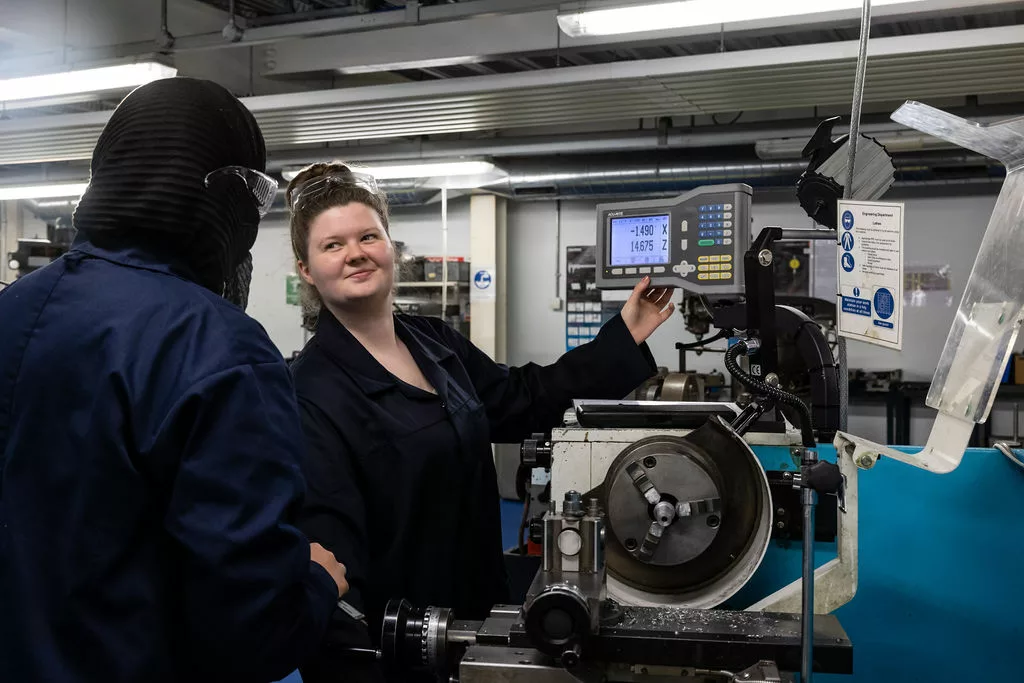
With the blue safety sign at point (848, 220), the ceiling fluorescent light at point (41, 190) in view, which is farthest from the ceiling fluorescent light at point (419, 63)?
the blue safety sign at point (848, 220)

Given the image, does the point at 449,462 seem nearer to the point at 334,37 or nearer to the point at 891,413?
the point at 334,37

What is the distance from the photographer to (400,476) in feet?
→ 4.85

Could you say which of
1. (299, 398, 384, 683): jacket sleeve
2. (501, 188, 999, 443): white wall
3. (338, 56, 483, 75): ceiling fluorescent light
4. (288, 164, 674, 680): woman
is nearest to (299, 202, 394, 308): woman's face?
(288, 164, 674, 680): woman

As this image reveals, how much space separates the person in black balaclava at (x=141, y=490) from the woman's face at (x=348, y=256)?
2.05 ft

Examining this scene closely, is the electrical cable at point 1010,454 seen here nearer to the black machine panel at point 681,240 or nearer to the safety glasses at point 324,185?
the black machine panel at point 681,240

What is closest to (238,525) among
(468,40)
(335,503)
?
(335,503)

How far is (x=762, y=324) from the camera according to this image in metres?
1.47

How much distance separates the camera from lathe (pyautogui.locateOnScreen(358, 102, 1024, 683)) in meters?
1.00

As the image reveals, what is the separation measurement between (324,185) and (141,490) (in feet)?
2.91

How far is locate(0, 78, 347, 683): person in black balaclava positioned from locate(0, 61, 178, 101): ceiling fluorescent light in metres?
2.77

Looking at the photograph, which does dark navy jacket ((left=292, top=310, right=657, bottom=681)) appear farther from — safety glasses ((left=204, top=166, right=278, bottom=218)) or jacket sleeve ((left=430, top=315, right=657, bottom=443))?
safety glasses ((left=204, top=166, right=278, bottom=218))

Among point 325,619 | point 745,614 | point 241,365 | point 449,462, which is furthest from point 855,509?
point 241,365

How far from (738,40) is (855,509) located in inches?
169

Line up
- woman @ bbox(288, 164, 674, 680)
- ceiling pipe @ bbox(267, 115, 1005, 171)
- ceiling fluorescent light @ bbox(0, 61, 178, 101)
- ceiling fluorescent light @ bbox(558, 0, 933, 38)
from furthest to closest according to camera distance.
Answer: ceiling pipe @ bbox(267, 115, 1005, 171) → ceiling fluorescent light @ bbox(0, 61, 178, 101) → ceiling fluorescent light @ bbox(558, 0, 933, 38) → woman @ bbox(288, 164, 674, 680)
